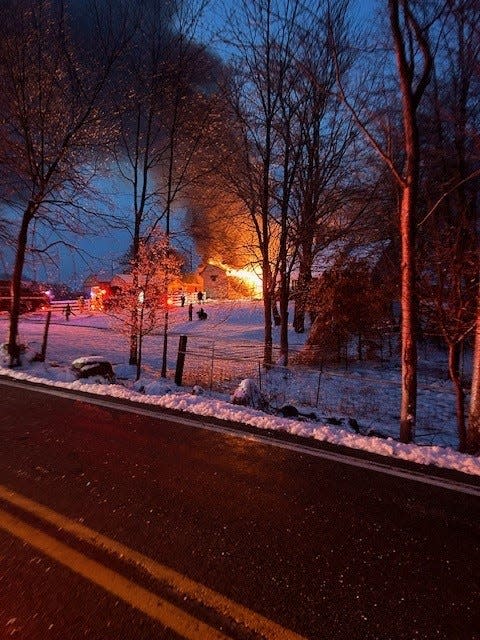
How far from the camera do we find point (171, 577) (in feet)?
9.20

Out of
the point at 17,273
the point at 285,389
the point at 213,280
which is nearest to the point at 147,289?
the point at 17,273

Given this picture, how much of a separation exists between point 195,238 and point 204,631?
19.2 metres

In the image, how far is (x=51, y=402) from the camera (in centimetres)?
719

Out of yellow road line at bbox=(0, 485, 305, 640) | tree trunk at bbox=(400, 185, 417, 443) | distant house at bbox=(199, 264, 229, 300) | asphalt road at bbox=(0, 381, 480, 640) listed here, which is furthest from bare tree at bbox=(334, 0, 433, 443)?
distant house at bbox=(199, 264, 229, 300)

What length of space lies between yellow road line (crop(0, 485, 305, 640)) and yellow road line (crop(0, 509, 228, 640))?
134mm

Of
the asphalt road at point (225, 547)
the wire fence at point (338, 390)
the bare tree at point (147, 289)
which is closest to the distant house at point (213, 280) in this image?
the bare tree at point (147, 289)

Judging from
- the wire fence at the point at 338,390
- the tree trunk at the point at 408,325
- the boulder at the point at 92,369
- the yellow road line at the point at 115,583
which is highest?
the tree trunk at the point at 408,325

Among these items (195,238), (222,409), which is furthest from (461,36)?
(195,238)

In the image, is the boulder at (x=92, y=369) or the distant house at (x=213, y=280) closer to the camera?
the boulder at (x=92, y=369)

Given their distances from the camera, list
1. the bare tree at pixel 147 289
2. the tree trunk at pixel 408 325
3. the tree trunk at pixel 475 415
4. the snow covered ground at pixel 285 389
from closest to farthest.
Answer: the snow covered ground at pixel 285 389 → the tree trunk at pixel 475 415 → the tree trunk at pixel 408 325 → the bare tree at pixel 147 289

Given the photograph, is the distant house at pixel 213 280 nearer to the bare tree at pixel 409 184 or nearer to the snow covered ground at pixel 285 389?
the snow covered ground at pixel 285 389

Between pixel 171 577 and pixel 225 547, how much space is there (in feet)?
1.54

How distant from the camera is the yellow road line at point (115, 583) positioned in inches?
94.2

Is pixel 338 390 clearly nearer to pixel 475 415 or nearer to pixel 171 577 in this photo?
pixel 475 415
